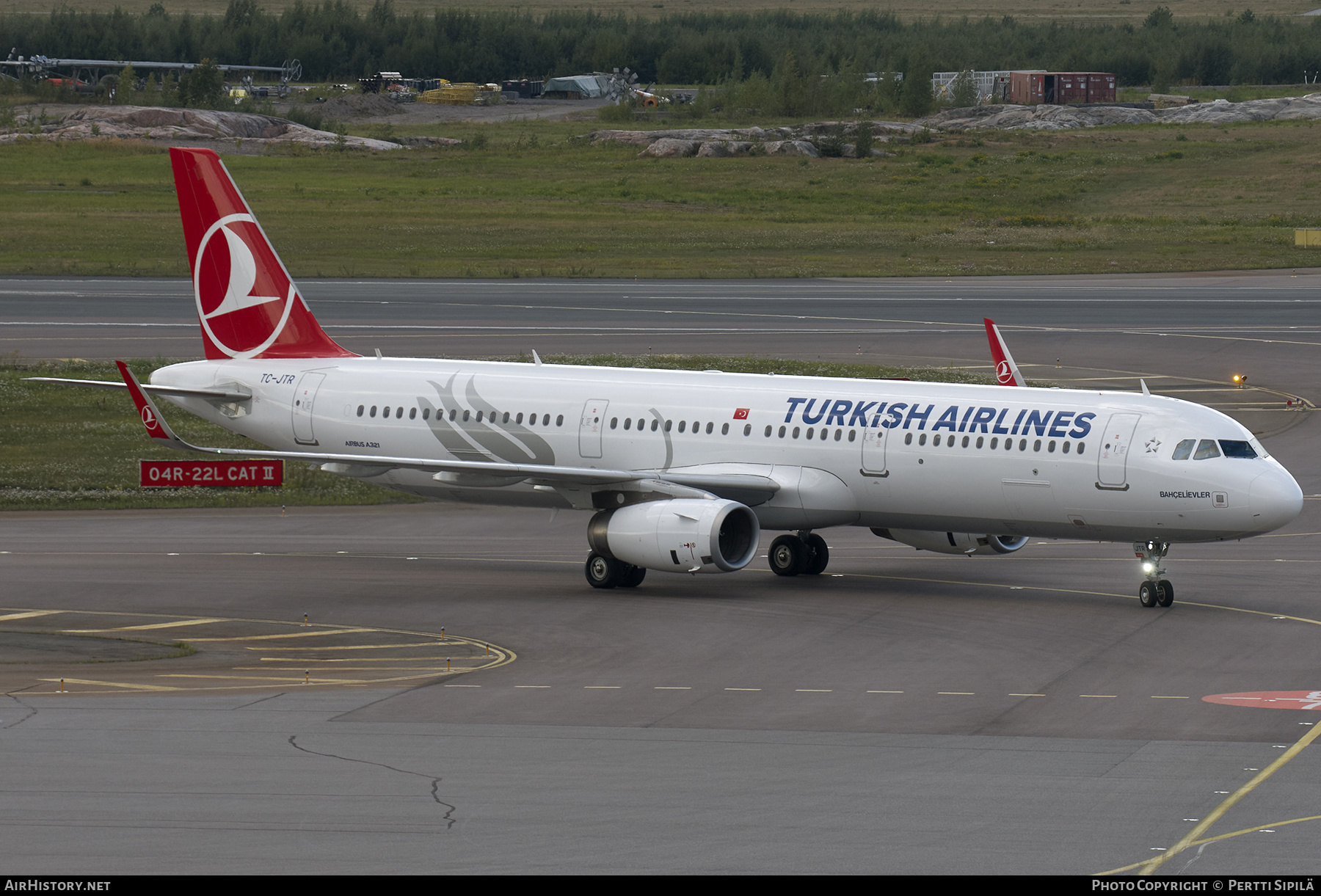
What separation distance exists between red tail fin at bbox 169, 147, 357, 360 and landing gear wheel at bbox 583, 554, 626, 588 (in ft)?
33.6

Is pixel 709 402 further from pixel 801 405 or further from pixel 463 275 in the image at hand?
pixel 463 275

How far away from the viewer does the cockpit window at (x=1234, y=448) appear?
35406 millimetres

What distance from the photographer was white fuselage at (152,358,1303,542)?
35.6 meters

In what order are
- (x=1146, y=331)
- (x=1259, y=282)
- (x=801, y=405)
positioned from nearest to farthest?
(x=801, y=405)
(x=1146, y=331)
(x=1259, y=282)

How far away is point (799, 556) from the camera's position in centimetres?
3972

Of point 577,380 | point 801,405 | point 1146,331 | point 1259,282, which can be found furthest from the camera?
point 1259,282

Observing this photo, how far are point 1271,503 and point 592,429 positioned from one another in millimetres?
14506

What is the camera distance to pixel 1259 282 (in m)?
96.7

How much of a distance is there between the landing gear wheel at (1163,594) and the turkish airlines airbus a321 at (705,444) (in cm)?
3

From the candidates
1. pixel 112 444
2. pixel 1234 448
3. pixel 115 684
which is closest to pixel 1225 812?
pixel 1234 448

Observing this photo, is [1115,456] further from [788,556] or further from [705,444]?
[705,444]

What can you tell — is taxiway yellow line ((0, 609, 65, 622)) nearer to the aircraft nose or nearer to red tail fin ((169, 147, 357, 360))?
red tail fin ((169, 147, 357, 360))
